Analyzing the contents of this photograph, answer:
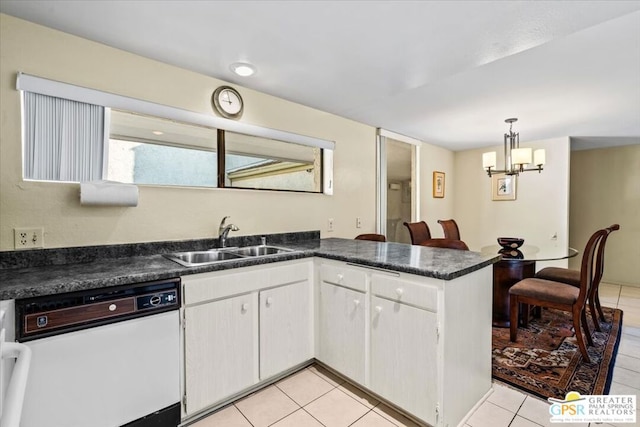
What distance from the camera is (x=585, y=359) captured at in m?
2.18

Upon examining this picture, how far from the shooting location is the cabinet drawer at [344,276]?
182cm

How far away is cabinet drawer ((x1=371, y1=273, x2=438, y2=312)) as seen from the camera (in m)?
1.49

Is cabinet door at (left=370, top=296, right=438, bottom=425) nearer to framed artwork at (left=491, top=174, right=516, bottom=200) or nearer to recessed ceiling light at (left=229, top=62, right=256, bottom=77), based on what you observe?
recessed ceiling light at (left=229, top=62, right=256, bottom=77)

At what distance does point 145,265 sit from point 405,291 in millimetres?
1403

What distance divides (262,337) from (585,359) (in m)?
2.30

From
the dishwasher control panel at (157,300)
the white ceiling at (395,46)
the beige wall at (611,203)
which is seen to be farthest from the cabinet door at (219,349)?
the beige wall at (611,203)

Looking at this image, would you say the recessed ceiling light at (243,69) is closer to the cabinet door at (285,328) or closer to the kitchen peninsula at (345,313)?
the kitchen peninsula at (345,313)

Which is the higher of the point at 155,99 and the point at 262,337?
the point at 155,99

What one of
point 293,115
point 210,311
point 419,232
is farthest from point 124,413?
point 419,232

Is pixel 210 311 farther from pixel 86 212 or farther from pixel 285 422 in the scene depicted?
pixel 86 212

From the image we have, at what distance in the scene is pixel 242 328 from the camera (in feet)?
5.87

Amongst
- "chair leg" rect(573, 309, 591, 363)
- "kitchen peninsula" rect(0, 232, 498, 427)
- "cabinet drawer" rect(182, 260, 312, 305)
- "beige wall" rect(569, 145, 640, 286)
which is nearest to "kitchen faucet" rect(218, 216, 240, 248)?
"kitchen peninsula" rect(0, 232, 498, 427)

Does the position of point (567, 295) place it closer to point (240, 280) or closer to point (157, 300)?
point (240, 280)

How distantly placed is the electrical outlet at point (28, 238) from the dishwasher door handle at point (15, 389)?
49.3 inches
